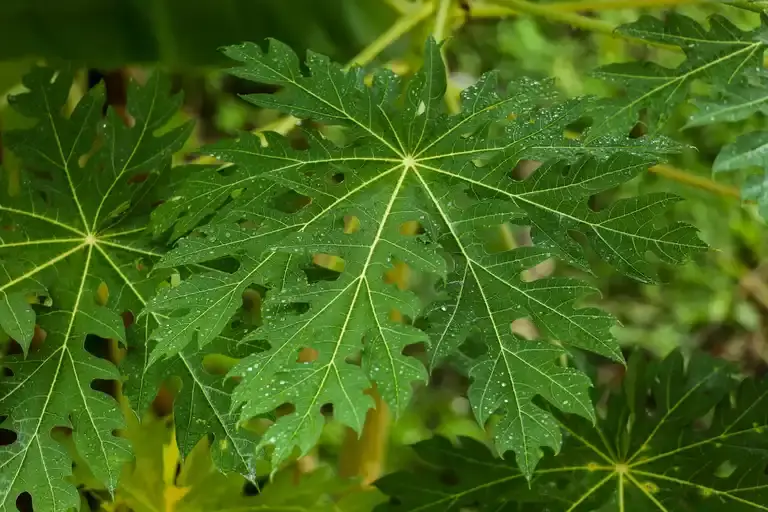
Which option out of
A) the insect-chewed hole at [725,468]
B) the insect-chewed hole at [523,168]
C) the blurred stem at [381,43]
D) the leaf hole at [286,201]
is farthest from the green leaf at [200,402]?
the insect-chewed hole at [523,168]

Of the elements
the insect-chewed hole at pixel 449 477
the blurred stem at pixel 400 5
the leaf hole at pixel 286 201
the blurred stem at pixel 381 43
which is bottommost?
the insect-chewed hole at pixel 449 477

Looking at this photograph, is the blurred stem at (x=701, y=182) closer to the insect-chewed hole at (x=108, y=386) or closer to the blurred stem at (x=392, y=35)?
the blurred stem at (x=392, y=35)

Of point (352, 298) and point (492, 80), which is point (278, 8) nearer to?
point (492, 80)

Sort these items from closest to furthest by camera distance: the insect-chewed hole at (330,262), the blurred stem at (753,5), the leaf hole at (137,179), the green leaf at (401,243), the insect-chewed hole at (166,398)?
the green leaf at (401,243) → the blurred stem at (753,5) → the leaf hole at (137,179) → the insect-chewed hole at (330,262) → the insect-chewed hole at (166,398)

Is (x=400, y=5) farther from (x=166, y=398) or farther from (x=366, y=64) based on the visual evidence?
(x=166, y=398)

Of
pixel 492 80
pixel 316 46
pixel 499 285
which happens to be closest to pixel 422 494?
pixel 499 285
